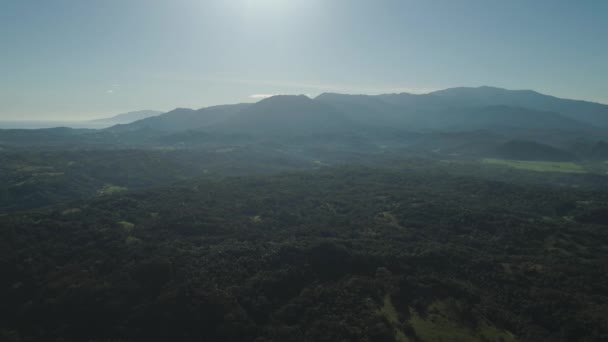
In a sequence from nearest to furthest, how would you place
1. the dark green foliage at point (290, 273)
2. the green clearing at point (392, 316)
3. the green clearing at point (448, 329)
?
the green clearing at point (392, 316)
the green clearing at point (448, 329)
the dark green foliage at point (290, 273)

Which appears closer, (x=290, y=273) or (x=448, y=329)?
(x=448, y=329)

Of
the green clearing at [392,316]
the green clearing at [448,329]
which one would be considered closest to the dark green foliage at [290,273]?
the green clearing at [392,316]

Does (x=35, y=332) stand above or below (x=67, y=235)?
below

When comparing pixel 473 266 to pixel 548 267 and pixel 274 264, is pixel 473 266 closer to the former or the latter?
pixel 548 267

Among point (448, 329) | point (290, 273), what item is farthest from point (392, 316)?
point (290, 273)

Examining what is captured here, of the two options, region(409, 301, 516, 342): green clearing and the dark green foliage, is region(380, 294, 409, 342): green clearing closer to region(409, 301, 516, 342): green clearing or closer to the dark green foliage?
the dark green foliage

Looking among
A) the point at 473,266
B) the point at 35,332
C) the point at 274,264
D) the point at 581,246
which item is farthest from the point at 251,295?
the point at 581,246

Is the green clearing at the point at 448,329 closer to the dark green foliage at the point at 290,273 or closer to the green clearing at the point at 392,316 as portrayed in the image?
the dark green foliage at the point at 290,273

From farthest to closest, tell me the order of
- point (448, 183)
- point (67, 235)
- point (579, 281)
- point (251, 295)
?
point (448, 183) < point (67, 235) < point (579, 281) < point (251, 295)

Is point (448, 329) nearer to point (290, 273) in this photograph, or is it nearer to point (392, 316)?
point (392, 316)

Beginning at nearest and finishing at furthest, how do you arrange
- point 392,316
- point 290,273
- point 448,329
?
1. point 448,329
2. point 392,316
3. point 290,273

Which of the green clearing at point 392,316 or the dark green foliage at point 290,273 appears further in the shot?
the dark green foliage at point 290,273
